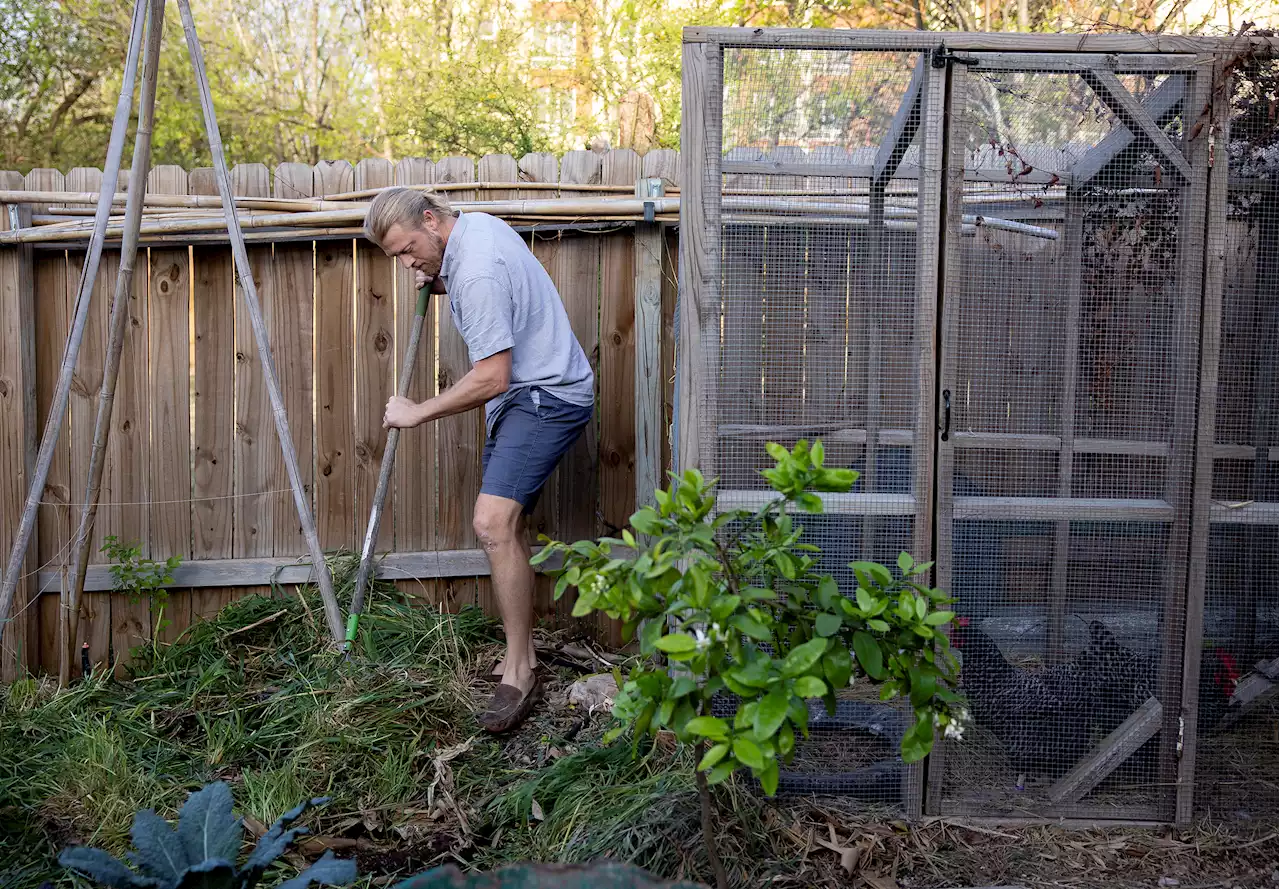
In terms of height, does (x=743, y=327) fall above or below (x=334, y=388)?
above

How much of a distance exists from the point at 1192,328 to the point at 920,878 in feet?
5.63

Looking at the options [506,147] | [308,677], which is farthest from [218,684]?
[506,147]

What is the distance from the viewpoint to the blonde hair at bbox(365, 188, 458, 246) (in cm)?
350

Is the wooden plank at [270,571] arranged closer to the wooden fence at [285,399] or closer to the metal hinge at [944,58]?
the wooden fence at [285,399]

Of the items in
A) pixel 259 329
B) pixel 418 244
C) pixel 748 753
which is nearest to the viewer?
pixel 748 753

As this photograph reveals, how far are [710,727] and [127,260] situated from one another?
2.84m

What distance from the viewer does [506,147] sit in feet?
31.2

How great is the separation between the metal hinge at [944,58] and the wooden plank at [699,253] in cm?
60

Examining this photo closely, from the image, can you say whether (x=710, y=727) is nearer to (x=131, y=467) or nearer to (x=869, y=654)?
(x=869, y=654)

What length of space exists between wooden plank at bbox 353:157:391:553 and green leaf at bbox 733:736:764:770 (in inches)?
100

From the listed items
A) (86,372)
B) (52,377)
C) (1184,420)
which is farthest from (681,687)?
(52,377)

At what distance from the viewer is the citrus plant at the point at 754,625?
1.94 m

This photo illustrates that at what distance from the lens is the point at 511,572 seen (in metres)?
3.54

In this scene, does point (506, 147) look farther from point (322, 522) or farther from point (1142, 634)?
point (1142, 634)
